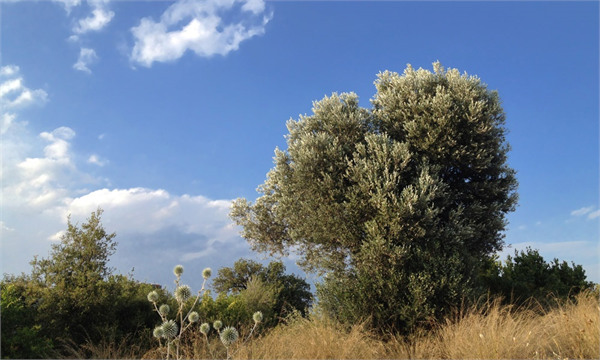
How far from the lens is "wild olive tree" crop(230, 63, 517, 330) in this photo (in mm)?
11430

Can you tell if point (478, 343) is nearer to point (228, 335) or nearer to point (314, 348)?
point (314, 348)

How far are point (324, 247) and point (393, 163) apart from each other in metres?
3.63

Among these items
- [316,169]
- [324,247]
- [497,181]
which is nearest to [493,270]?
[497,181]

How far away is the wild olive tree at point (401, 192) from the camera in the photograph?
11.4 meters

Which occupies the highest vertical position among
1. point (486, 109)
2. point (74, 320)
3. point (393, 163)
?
point (486, 109)

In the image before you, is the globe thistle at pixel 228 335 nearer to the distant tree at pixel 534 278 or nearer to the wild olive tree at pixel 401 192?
the wild olive tree at pixel 401 192

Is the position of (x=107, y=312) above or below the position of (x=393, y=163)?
below

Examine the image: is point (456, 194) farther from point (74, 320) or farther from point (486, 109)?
point (74, 320)

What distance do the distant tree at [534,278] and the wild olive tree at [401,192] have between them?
2.27 m

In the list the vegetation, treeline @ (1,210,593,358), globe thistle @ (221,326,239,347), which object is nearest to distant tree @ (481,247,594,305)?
the vegetation

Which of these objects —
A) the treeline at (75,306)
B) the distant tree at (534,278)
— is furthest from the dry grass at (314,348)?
the distant tree at (534,278)

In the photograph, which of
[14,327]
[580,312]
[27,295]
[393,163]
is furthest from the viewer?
[393,163]

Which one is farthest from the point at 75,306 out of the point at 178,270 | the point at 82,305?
the point at 178,270

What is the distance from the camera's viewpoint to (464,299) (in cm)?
1139
